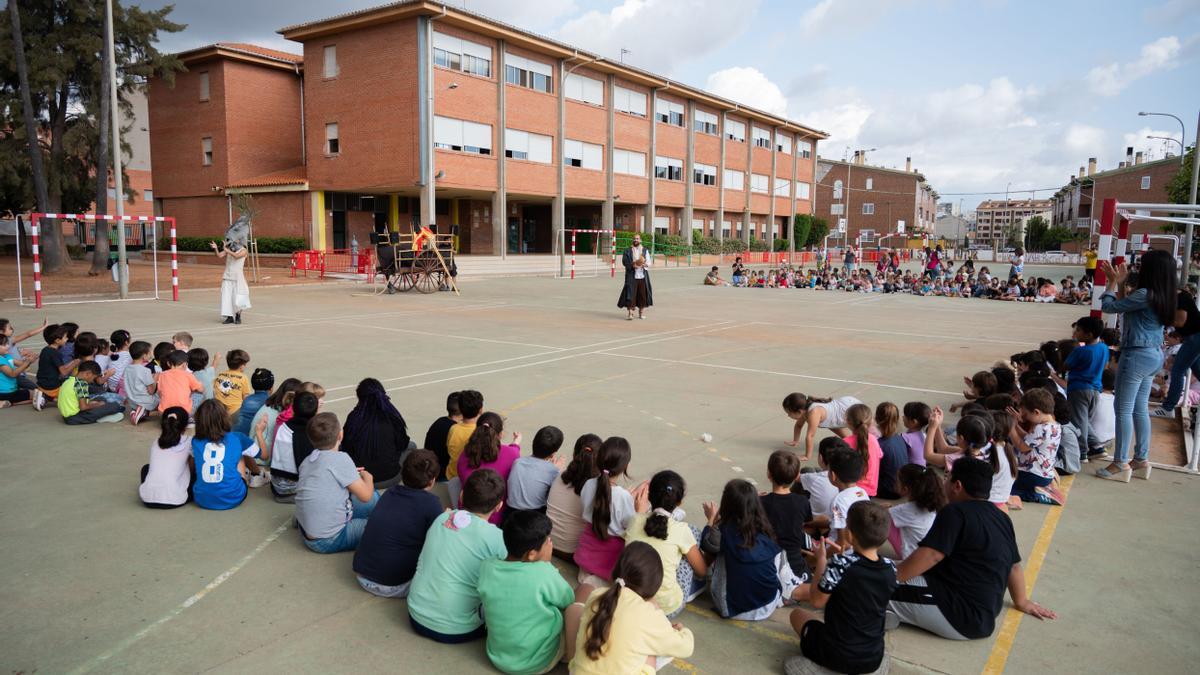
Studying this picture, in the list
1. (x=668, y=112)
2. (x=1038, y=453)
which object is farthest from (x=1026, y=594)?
(x=668, y=112)

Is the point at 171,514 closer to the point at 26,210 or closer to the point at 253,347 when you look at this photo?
the point at 253,347

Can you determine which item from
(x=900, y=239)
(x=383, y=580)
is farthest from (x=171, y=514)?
(x=900, y=239)

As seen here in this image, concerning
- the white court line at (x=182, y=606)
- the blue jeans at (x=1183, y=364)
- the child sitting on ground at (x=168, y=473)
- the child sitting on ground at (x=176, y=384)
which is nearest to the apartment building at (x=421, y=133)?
the child sitting on ground at (x=176, y=384)

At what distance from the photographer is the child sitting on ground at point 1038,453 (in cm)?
609

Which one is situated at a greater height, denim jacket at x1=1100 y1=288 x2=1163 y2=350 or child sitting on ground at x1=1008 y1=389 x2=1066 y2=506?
denim jacket at x1=1100 y1=288 x2=1163 y2=350

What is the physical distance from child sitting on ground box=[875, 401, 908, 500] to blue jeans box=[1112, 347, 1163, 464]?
88.3 inches

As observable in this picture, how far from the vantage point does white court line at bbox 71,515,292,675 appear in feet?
12.2

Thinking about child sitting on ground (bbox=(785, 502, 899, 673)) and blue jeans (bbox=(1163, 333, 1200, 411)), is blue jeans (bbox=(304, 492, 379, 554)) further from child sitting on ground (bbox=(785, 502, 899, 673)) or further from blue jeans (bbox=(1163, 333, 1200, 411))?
blue jeans (bbox=(1163, 333, 1200, 411))

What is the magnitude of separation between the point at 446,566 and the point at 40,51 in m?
37.2

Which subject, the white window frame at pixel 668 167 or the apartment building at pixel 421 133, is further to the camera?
the white window frame at pixel 668 167

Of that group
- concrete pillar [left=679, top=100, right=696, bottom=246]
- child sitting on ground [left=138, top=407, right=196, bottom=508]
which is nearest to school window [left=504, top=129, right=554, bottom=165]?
concrete pillar [left=679, top=100, right=696, bottom=246]

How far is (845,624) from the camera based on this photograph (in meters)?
3.56

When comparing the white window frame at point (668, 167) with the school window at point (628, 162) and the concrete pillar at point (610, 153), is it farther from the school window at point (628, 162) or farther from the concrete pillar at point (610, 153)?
the concrete pillar at point (610, 153)

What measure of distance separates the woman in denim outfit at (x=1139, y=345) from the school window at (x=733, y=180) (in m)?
50.7
